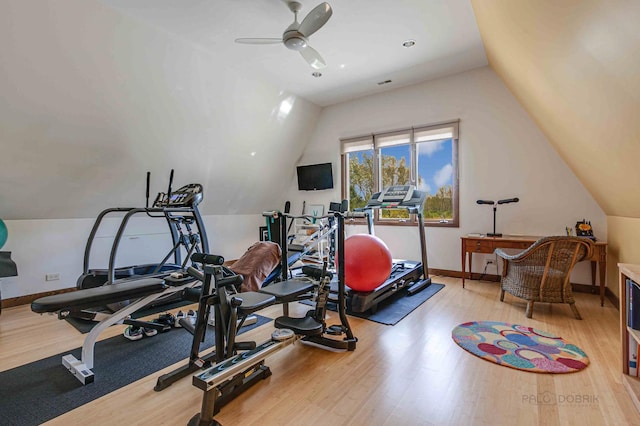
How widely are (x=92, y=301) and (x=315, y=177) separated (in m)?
4.89

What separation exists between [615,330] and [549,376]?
4.54 feet

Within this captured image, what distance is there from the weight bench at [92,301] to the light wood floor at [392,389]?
45cm

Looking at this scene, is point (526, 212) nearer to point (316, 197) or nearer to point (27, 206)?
point (316, 197)

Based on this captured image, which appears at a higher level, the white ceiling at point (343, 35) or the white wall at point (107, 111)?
the white ceiling at point (343, 35)

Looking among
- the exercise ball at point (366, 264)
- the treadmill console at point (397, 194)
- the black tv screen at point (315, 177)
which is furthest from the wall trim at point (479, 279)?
the black tv screen at point (315, 177)

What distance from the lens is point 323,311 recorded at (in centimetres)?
263

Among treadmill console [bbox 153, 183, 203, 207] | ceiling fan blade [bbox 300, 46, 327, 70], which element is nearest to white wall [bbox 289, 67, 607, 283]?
ceiling fan blade [bbox 300, 46, 327, 70]

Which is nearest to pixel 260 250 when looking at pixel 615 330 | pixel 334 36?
pixel 334 36

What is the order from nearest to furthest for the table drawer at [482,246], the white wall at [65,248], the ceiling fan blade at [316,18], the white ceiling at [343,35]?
the ceiling fan blade at [316,18], the white ceiling at [343,35], the white wall at [65,248], the table drawer at [482,246]

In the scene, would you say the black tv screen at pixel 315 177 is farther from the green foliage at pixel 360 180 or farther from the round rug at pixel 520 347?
the round rug at pixel 520 347

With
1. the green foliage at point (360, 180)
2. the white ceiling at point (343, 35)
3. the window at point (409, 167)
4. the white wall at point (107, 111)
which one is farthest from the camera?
the green foliage at point (360, 180)

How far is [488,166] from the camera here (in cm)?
476

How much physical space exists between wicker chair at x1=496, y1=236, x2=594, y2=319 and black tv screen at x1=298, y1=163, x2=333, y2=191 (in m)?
3.82

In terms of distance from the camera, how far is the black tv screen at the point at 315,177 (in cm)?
639
